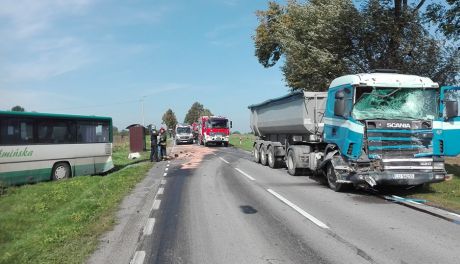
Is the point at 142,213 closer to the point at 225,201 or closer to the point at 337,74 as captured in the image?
the point at 225,201

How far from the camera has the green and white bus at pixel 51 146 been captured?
15.3 meters

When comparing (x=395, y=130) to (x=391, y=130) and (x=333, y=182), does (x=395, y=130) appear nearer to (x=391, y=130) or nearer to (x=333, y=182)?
(x=391, y=130)

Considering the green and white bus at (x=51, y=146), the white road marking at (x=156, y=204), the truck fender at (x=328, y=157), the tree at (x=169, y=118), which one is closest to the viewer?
the white road marking at (x=156, y=204)

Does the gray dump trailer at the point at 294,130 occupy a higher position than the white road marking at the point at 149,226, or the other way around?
the gray dump trailer at the point at 294,130

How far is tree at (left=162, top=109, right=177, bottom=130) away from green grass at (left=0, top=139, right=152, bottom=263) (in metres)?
93.9

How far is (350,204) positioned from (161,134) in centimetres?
1661

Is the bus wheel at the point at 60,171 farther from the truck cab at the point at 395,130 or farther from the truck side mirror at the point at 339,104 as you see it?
the truck side mirror at the point at 339,104

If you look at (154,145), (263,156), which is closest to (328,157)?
(263,156)

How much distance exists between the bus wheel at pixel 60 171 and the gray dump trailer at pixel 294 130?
856 cm

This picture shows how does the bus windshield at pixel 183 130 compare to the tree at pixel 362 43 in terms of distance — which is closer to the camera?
the tree at pixel 362 43

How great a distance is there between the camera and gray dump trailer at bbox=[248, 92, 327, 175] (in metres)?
15.8

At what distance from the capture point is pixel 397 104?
11781 mm

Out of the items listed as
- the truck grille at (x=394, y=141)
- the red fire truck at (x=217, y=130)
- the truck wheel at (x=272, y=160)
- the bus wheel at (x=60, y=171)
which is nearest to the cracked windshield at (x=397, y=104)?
the truck grille at (x=394, y=141)

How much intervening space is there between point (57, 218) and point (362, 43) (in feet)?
57.5
